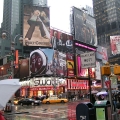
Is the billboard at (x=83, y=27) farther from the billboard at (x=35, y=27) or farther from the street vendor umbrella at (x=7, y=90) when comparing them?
the street vendor umbrella at (x=7, y=90)

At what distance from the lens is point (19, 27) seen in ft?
599

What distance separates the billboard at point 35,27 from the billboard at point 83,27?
16.0m

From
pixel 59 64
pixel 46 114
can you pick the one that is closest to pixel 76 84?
pixel 59 64

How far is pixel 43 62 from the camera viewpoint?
6091 cm

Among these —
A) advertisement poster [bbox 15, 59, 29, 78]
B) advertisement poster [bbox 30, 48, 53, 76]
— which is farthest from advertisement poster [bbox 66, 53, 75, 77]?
advertisement poster [bbox 15, 59, 29, 78]

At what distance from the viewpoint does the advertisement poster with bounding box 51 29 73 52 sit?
8354 cm

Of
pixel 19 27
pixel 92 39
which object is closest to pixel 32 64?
pixel 92 39

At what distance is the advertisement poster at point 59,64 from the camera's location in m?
62.6

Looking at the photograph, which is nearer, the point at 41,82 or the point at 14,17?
the point at 41,82

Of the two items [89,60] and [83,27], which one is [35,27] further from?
[89,60]

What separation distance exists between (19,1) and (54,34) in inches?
4765

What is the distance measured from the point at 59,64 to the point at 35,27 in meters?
20.1

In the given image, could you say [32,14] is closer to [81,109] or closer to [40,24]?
[40,24]

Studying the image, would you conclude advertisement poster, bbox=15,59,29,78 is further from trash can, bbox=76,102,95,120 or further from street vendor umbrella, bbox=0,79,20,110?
street vendor umbrella, bbox=0,79,20,110
